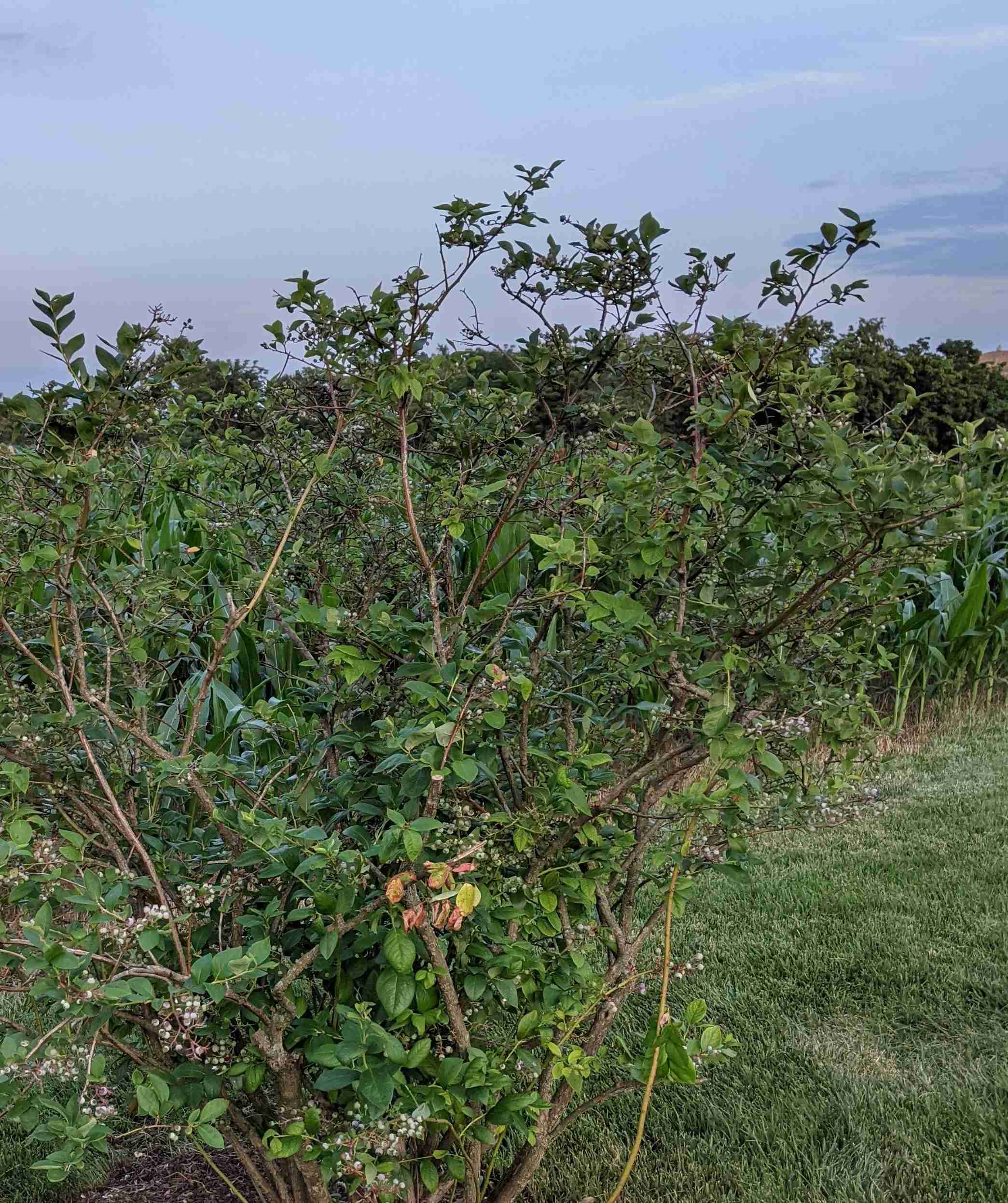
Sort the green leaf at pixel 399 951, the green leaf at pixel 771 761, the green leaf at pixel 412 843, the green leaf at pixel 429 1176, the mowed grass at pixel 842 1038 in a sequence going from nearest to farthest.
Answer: the green leaf at pixel 412 843
the green leaf at pixel 399 951
the green leaf at pixel 771 761
the green leaf at pixel 429 1176
the mowed grass at pixel 842 1038

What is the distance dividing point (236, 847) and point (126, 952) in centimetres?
27

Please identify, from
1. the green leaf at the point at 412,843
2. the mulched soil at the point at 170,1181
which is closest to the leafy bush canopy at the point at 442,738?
the green leaf at the point at 412,843

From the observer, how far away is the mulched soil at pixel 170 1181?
8.01 feet

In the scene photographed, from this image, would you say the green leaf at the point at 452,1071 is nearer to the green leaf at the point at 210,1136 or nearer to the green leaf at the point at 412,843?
the green leaf at the point at 210,1136

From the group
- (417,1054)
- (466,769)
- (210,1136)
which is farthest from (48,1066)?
(466,769)

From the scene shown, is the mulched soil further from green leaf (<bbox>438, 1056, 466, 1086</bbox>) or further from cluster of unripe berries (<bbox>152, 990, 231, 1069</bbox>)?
green leaf (<bbox>438, 1056, 466, 1086</bbox>)

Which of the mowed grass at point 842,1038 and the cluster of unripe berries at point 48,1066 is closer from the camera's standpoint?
the cluster of unripe berries at point 48,1066

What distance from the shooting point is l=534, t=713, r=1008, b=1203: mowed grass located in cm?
242

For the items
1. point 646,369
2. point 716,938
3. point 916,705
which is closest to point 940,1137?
point 716,938

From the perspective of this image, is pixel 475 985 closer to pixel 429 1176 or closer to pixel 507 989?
pixel 507 989

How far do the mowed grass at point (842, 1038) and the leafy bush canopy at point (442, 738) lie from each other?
0.51 metres

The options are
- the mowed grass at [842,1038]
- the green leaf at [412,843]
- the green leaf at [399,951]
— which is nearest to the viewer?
the green leaf at [412,843]

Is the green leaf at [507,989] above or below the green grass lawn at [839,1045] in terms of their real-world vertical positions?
above

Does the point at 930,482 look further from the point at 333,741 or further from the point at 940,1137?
the point at 940,1137
